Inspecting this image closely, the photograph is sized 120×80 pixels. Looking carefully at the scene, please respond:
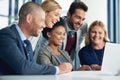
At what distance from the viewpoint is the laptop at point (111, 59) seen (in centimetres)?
144

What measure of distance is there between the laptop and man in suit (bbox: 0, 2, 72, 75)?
23 cm

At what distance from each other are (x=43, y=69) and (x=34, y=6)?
1.43ft

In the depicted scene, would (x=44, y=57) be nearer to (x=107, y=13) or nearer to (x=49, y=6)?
(x=49, y=6)

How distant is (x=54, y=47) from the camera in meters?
1.93

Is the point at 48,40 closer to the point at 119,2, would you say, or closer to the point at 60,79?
the point at 60,79

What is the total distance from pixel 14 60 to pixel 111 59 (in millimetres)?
598

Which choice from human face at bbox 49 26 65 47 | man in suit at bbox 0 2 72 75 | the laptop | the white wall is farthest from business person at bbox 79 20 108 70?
the white wall

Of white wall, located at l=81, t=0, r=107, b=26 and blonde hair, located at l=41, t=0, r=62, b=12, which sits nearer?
blonde hair, located at l=41, t=0, r=62, b=12

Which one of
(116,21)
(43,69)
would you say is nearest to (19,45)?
(43,69)

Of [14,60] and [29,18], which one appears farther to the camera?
[29,18]

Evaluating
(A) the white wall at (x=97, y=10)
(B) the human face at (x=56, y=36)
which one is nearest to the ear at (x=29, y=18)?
(B) the human face at (x=56, y=36)

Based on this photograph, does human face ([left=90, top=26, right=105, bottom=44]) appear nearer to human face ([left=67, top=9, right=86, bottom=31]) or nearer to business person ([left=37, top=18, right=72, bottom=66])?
human face ([left=67, top=9, right=86, bottom=31])

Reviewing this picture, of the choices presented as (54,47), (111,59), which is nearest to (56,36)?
(54,47)

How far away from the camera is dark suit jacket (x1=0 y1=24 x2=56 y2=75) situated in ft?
4.09
